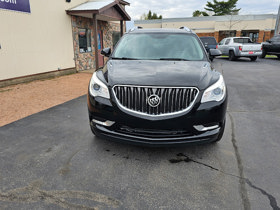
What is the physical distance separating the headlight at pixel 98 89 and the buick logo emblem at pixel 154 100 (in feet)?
1.88

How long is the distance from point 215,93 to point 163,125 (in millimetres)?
838

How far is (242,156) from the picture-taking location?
3.25 m

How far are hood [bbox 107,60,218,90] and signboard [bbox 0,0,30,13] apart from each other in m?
6.38

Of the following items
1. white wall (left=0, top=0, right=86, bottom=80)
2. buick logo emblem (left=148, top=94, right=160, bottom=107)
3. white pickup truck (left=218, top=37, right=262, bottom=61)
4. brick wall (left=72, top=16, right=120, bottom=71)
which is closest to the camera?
buick logo emblem (left=148, top=94, right=160, bottom=107)

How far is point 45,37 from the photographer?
955 centimetres

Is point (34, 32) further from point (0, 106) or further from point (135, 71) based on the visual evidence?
point (135, 71)

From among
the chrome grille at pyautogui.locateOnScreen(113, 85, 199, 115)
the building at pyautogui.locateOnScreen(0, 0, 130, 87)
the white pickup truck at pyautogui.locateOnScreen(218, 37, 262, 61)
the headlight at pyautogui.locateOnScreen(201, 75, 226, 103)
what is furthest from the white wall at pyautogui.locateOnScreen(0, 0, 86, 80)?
the white pickup truck at pyautogui.locateOnScreen(218, 37, 262, 61)

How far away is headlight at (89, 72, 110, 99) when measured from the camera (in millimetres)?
2974

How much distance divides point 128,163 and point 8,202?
1.44m

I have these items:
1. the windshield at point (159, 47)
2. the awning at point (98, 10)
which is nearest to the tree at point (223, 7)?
the awning at point (98, 10)

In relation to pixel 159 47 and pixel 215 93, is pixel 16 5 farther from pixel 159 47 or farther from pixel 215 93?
pixel 215 93

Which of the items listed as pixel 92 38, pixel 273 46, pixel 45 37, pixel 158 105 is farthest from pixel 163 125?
pixel 273 46

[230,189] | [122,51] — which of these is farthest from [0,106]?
[230,189]

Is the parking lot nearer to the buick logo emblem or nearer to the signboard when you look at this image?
the buick logo emblem
